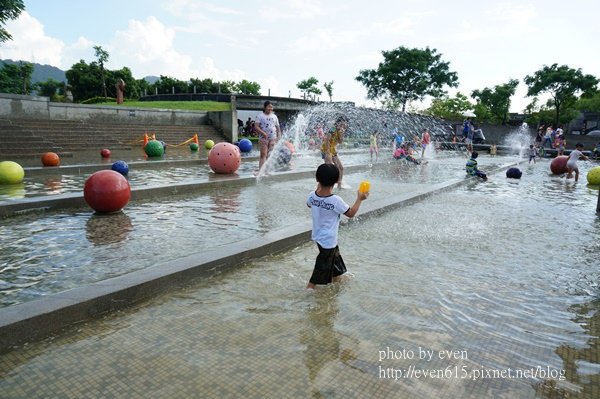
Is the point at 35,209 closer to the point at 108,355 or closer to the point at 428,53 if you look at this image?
the point at 108,355

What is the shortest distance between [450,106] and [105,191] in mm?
67747

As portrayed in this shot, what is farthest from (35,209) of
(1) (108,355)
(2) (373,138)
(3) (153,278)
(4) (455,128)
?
(4) (455,128)

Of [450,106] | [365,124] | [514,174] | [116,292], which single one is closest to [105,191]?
[116,292]

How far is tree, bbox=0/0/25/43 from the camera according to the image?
950 inches

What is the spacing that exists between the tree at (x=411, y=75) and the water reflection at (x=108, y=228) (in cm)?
5486

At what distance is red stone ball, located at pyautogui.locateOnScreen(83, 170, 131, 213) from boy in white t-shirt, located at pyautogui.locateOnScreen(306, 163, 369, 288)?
14.0 ft

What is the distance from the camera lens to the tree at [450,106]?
6379cm

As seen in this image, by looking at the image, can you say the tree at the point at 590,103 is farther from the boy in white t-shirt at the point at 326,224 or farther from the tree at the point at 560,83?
the boy in white t-shirt at the point at 326,224

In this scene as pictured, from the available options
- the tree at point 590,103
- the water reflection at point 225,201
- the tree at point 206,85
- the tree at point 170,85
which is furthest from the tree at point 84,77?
the tree at point 590,103

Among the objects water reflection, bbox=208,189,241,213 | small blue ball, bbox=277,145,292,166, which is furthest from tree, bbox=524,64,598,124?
water reflection, bbox=208,189,241,213

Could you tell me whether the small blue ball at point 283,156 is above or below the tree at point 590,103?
below

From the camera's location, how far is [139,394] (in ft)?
8.14

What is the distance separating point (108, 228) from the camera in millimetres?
6281

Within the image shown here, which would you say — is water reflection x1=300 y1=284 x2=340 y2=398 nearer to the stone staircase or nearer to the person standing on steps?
the person standing on steps
